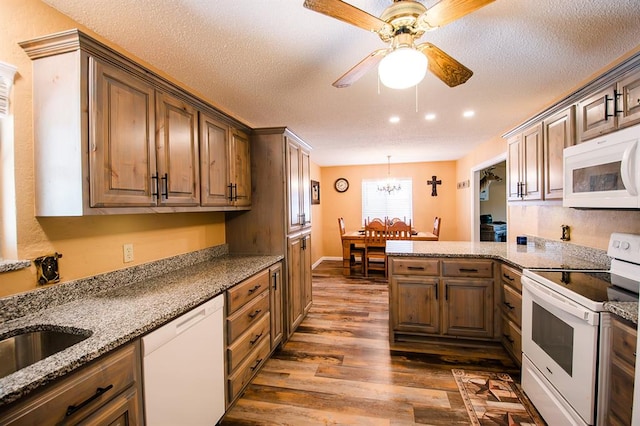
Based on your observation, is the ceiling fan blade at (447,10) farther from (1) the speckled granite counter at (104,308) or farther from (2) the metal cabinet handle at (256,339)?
(2) the metal cabinet handle at (256,339)

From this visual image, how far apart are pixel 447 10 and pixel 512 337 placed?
98.1 inches

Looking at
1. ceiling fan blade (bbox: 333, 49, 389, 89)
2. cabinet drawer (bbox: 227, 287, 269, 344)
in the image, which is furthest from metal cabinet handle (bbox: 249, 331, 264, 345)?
ceiling fan blade (bbox: 333, 49, 389, 89)

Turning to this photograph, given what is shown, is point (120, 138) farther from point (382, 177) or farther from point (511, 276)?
point (382, 177)

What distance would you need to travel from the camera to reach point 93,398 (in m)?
0.97

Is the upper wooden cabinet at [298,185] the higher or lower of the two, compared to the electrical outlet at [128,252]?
higher

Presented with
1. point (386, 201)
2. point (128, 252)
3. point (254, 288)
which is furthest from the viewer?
point (386, 201)

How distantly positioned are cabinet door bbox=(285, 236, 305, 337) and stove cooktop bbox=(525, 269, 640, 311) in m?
2.01

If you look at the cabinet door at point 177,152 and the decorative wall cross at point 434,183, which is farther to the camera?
the decorative wall cross at point 434,183

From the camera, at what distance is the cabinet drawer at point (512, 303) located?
2238 mm

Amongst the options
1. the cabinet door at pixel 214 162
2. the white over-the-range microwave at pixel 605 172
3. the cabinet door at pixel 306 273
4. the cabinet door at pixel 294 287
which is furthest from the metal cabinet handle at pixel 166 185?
the white over-the-range microwave at pixel 605 172

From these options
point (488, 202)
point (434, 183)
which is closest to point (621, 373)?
point (434, 183)

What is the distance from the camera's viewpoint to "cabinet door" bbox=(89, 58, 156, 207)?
1313mm

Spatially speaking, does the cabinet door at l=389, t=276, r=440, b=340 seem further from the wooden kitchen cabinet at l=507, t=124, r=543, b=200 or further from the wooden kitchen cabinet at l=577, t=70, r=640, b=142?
the wooden kitchen cabinet at l=577, t=70, r=640, b=142

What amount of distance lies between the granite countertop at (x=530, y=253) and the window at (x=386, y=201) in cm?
351
